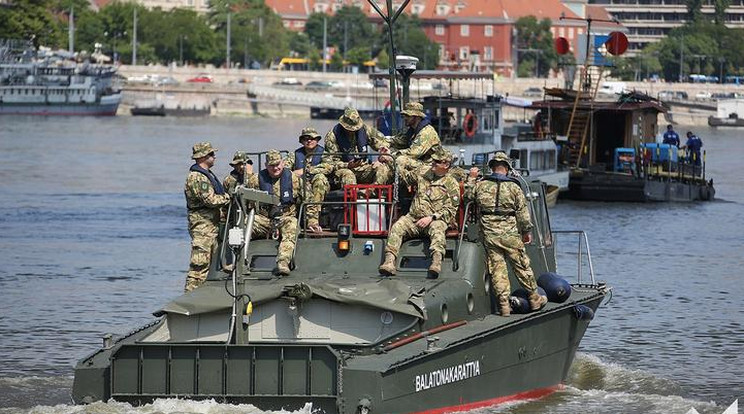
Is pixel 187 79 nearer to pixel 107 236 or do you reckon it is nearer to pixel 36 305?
pixel 107 236

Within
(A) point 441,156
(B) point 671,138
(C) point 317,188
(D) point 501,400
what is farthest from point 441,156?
(B) point 671,138

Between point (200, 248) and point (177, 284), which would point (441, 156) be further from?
point (177, 284)

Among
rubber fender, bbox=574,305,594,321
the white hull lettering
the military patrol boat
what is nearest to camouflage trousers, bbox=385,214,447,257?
the military patrol boat

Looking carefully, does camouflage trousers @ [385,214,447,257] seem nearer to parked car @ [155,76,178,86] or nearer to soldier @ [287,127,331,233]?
soldier @ [287,127,331,233]

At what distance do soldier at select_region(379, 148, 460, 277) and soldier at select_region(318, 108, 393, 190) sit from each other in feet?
2.10

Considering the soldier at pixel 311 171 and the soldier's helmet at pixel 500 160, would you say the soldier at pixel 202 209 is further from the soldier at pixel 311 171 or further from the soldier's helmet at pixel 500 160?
the soldier's helmet at pixel 500 160

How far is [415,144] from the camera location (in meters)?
21.0

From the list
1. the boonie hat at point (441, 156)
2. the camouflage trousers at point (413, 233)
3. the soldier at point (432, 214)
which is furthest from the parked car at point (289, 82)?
the camouflage trousers at point (413, 233)

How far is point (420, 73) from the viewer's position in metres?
54.6

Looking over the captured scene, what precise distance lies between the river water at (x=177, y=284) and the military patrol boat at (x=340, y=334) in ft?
1.14

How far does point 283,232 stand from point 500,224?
2.38 metres

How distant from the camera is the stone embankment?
530 ft

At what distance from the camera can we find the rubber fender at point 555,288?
2100 cm

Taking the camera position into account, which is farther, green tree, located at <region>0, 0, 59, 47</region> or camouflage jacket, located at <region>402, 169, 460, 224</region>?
green tree, located at <region>0, 0, 59, 47</region>
